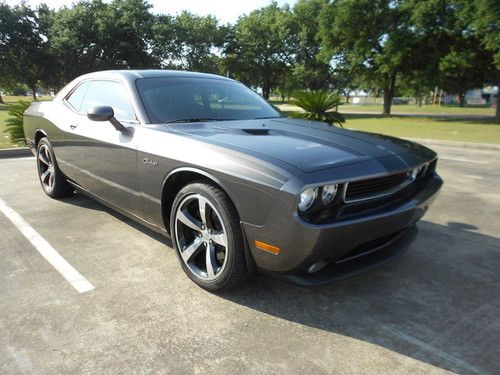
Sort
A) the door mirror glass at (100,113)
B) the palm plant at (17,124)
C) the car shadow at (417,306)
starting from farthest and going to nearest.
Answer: the palm plant at (17,124) < the door mirror glass at (100,113) < the car shadow at (417,306)

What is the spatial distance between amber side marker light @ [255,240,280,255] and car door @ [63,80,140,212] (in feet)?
4.13

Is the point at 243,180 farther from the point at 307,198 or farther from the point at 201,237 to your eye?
the point at 201,237

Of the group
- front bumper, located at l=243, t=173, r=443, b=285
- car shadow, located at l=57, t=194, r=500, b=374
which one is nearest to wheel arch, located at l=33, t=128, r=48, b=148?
Result: car shadow, located at l=57, t=194, r=500, b=374

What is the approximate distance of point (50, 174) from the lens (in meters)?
4.95

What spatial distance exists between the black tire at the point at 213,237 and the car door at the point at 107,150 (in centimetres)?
55

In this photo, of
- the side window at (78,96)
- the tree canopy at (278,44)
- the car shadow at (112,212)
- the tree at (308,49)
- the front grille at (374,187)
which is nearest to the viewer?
the front grille at (374,187)

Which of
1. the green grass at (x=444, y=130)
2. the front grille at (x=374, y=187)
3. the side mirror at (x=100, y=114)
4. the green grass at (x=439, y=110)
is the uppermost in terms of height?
the side mirror at (x=100, y=114)

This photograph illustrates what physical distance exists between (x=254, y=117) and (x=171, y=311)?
1.84 meters

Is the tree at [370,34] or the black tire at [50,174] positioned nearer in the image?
the black tire at [50,174]

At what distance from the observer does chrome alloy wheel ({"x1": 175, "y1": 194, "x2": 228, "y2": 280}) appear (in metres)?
2.59

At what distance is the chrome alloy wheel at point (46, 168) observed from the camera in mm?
4820

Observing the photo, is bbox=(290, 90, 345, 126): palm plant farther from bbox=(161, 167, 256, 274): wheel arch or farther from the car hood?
bbox=(161, 167, 256, 274): wheel arch

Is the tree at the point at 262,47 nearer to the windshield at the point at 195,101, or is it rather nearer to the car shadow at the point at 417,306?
the windshield at the point at 195,101

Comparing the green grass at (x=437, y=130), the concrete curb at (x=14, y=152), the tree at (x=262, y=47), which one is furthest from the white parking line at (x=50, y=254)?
the tree at (x=262, y=47)
